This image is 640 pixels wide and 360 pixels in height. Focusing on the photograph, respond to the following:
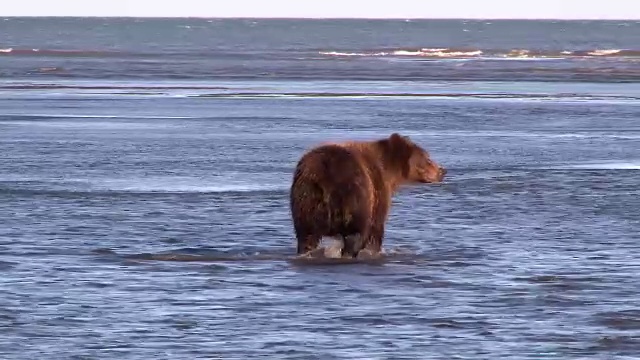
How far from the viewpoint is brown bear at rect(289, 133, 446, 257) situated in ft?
37.6

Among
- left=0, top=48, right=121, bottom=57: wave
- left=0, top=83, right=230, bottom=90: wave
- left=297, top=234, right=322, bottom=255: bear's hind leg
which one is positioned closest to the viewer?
left=297, top=234, right=322, bottom=255: bear's hind leg

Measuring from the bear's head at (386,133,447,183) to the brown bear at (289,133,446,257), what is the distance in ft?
1.47

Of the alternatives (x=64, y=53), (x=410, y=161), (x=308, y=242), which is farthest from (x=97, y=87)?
(x=64, y=53)

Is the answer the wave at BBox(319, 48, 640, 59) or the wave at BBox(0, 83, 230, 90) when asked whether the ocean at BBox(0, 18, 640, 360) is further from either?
the wave at BBox(319, 48, 640, 59)

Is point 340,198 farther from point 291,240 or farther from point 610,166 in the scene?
point 610,166

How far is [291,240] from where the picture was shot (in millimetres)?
12992

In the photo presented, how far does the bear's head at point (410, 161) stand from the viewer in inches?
498

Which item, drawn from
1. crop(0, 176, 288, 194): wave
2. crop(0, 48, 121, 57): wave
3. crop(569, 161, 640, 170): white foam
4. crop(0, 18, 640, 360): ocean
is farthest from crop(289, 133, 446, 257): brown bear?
crop(0, 48, 121, 57): wave

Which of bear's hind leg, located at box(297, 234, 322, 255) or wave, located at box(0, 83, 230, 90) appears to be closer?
bear's hind leg, located at box(297, 234, 322, 255)

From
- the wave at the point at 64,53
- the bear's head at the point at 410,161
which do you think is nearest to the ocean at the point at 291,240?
the bear's head at the point at 410,161

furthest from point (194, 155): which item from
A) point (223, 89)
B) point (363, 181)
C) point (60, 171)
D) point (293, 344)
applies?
point (223, 89)

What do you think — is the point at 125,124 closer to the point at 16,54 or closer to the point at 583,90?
the point at 583,90

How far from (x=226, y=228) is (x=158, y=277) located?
3.02 metres

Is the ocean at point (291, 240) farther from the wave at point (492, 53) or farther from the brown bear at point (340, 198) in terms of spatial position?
the wave at point (492, 53)
